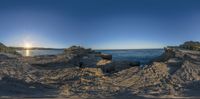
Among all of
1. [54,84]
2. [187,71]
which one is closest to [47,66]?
[54,84]

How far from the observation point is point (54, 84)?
859 inches

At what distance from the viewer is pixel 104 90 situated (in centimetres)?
1911

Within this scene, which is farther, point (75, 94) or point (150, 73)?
point (150, 73)

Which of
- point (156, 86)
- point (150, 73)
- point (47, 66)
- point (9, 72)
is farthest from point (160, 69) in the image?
point (47, 66)

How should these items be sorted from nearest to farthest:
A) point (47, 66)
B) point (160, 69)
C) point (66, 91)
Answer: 1. point (66, 91)
2. point (160, 69)
3. point (47, 66)

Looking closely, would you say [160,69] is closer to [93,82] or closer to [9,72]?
[93,82]

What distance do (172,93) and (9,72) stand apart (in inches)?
451

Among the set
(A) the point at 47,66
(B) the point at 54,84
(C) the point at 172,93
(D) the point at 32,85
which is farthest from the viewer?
(A) the point at 47,66

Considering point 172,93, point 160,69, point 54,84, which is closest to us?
point 172,93

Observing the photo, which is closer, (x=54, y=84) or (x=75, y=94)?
(x=75, y=94)

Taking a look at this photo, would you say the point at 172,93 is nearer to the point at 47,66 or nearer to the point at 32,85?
the point at 32,85

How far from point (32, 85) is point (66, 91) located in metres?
2.27

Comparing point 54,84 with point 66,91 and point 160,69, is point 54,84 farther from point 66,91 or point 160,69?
point 160,69

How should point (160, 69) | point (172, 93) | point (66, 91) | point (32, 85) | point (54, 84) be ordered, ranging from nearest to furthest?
point (172, 93) → point (66, 91) → point (32, 85) → point (54, 84) → point (160, 69)
